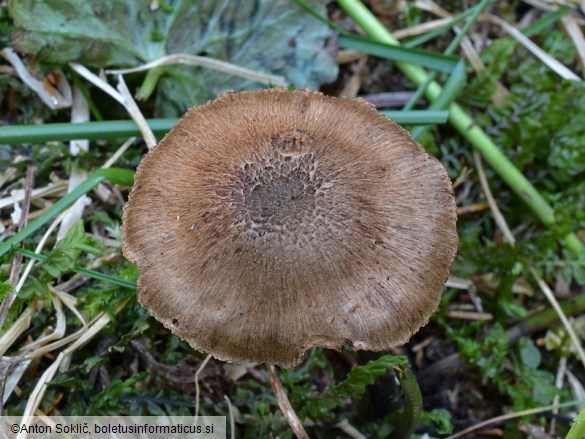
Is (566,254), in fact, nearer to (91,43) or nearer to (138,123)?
(138,123)

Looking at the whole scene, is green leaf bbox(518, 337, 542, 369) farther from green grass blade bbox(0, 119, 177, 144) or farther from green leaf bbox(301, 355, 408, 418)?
green grass blade bbox(0, 119, 177, 144)

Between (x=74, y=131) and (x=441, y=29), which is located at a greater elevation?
(x=441, y=29)

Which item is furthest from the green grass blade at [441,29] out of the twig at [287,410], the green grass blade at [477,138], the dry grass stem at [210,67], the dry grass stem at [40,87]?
the twig at [287,410]

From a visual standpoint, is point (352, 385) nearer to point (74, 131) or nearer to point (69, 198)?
point (69, 198)

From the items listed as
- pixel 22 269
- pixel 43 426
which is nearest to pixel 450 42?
pixel 22 269

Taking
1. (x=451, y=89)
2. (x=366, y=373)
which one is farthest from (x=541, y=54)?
(x=366, y=373)

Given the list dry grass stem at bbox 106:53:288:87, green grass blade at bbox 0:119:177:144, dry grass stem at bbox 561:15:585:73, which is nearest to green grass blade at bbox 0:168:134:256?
green grass blade at bbox 0:119:177:144

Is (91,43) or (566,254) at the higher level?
(91,43)
